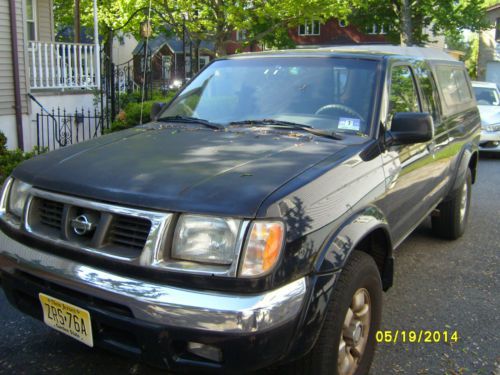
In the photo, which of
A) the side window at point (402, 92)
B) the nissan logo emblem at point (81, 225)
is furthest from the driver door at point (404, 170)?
the nissan logo emblem at point (81, 225)

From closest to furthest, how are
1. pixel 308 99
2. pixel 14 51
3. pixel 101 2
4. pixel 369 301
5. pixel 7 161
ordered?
pixel 369 301
pixel 308 99
pixel 7 161
pixel 14 51
pixel 101 2

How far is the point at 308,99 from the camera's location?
11.6 feet

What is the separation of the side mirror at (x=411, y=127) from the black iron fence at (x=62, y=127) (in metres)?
7.70

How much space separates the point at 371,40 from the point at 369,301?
40063 mm

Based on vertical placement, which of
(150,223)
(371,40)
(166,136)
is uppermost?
(371,40)

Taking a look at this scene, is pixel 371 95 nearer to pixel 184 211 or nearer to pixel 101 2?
pixel 184 211

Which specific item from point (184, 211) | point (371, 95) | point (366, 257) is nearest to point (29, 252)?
point (184, 211)

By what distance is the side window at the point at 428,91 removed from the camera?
423 cm

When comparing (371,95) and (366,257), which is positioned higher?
(371,95)

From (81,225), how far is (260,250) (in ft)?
2.88

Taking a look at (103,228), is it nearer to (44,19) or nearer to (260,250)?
(260,250)

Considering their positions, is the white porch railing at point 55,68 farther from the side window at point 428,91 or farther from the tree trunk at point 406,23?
the tree trunk at point 406,23

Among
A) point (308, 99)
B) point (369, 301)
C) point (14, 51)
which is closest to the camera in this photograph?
point (369, 301)

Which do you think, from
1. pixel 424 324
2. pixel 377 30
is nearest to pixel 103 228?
pixel 424 324
